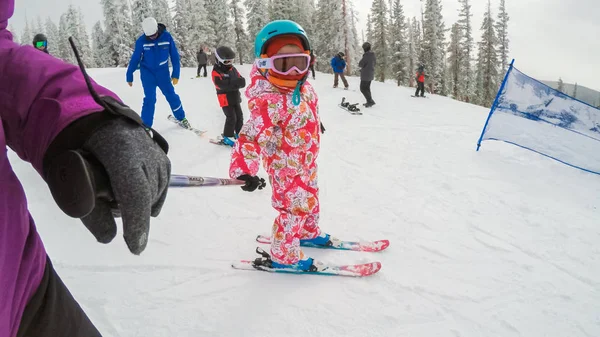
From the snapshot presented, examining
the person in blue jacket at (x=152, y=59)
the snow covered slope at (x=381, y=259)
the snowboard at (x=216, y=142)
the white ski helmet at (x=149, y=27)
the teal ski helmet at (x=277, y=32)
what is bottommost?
the snow covered slope at (x=381, y=259)

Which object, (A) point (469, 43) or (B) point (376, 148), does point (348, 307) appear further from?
(A) point (469, 43)

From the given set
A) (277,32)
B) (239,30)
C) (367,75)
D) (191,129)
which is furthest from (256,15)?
(277,32)

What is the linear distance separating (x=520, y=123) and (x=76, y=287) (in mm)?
7244

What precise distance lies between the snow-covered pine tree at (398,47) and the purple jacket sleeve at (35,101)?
3978cm

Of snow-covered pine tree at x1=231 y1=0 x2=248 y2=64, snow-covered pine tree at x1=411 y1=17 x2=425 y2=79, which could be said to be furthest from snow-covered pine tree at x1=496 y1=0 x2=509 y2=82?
snow-covered pine tree at x1=231 y1=0 x2=248 y2=64

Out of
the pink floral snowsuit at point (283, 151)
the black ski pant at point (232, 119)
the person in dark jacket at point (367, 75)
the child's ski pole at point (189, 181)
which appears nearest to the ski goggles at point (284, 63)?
the pink floral snowsuit at point (283, 151)

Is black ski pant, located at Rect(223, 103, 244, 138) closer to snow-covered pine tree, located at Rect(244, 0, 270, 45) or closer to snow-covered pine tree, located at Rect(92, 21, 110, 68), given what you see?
snow-covered pine tree, located at Rect(244, 0, 270, 45)

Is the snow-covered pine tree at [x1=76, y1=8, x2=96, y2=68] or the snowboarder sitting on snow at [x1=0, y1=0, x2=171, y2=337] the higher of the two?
the snow-covered pine tree at [x1=76, y1=8, x2=96, y2=68]

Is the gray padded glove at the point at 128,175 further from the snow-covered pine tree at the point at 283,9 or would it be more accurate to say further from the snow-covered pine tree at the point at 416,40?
the snow-covered pine tree at the point at 416,40

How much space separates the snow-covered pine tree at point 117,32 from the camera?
117 feet

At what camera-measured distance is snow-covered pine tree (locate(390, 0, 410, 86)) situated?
38.8 metres

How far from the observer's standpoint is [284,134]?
2803mm

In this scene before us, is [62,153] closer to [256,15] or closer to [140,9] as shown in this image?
[256,15]

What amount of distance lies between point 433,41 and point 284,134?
134ft
